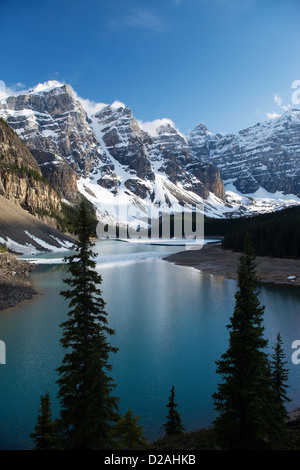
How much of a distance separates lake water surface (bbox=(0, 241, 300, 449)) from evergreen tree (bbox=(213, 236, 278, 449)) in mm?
3307

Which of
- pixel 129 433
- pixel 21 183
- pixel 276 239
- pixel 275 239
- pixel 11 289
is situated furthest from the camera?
pixel 21 183

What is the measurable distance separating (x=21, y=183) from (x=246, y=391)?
117 meters

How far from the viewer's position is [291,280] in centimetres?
4775

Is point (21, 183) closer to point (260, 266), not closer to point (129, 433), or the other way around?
point (260, 266)

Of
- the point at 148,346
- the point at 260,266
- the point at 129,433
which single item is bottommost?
the point at 148,346

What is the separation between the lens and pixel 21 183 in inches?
4363

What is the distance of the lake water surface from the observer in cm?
1434

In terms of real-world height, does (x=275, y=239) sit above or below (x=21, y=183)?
below

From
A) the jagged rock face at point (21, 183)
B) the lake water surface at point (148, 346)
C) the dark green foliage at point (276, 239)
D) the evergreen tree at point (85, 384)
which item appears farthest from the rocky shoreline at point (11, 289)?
the jagged rock face at point (21, 183)

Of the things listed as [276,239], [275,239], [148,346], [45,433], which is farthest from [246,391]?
[275,239]

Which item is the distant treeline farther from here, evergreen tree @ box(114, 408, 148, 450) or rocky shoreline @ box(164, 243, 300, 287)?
evergreen tree @ box(114, 408, 148, 450)

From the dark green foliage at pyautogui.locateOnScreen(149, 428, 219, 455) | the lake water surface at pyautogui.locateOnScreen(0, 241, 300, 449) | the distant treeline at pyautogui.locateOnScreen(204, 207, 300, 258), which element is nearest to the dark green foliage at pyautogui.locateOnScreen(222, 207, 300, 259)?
the distant treeline at pyautogui.locateOnScreen(204, 207, 300, 258)
